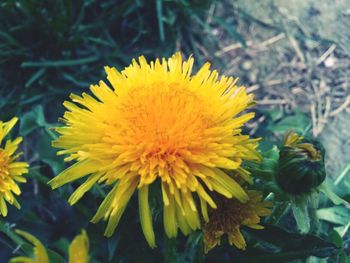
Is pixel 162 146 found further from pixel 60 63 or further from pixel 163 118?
pixel 60 63

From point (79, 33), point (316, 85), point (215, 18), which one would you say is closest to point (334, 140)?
point (316, 85)

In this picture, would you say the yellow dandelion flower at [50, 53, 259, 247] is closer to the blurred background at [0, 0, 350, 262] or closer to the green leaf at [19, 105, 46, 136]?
the green leaf at [19, 105, 46, 136]

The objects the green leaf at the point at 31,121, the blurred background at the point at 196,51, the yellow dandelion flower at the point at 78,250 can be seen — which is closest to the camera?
the yellow dandelion flower at the point at 78,250

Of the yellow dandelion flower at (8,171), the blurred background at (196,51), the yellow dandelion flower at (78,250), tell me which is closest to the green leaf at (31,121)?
the blurred background at (196,51)

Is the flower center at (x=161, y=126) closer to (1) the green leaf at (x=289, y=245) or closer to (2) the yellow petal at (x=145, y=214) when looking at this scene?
(2) the yellow petal at (x=145, y=214)

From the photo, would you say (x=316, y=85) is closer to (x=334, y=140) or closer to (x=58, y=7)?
(x=334, y=140)

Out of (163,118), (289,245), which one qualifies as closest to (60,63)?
(163,118)

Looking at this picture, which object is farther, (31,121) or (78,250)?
(31,121)
